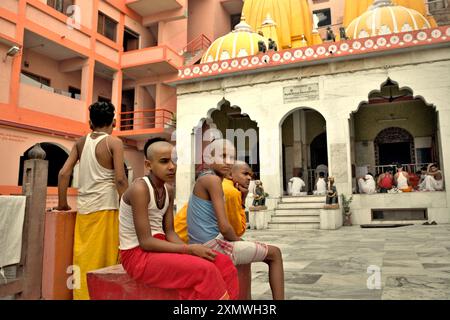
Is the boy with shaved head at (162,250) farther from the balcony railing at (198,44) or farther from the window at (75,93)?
the balcony railing at (198,44)

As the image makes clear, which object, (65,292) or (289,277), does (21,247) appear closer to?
(65,292)

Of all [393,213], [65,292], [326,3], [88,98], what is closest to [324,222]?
[393,213]

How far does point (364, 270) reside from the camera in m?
4.50

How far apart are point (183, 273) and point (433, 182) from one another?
39.0 feet

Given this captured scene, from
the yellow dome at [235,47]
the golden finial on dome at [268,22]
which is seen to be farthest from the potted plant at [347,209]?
the golden finial on dome at [268,22]

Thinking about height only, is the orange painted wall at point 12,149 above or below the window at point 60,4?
below

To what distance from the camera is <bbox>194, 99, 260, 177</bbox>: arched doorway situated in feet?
54.1

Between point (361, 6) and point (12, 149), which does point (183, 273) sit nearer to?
point (12, 149)

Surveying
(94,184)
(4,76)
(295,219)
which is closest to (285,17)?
(295,219)

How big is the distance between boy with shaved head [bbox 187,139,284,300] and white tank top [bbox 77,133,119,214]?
715 mm

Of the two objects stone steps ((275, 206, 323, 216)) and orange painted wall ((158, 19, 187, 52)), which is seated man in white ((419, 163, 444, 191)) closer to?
stone steps ((275, 206, 323, 216))

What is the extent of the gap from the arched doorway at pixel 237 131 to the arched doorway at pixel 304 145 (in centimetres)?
145

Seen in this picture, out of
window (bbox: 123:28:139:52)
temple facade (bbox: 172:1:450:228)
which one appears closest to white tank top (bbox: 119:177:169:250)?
temple facade (bbox: 172:1:450:228)

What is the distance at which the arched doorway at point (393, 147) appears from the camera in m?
15.7
